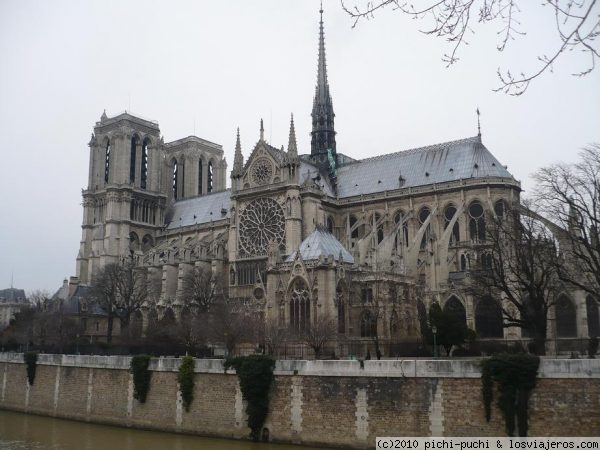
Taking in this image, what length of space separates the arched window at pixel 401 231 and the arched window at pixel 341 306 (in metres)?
11.2

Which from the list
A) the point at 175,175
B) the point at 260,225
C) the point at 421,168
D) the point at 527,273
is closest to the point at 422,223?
the point at 421,168

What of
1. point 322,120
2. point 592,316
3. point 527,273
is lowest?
point 592,316

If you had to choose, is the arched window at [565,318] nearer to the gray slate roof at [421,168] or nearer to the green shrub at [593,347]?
the green shrub at [593,347]

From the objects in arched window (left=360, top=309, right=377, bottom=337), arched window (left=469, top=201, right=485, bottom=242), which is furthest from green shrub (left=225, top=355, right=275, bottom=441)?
arched window (left=469, top=201, right=485, bottom=242)

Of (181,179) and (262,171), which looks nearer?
(262,171)

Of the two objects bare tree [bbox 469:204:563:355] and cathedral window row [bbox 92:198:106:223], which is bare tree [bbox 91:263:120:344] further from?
bare tree [bbox 469:204:563:355]

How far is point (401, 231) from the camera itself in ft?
200

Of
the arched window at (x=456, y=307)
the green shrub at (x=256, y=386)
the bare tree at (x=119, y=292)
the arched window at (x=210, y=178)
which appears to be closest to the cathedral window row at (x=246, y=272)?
the bare tree at (x=119, y=292)

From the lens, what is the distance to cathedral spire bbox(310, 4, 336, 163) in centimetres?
7844

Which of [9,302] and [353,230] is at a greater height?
[353,230]

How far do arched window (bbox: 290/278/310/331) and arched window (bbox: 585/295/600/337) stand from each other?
17.9 meters

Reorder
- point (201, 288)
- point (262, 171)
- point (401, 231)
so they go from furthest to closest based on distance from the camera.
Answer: point (262, 171)
point (201, 288)
point (401, 231)

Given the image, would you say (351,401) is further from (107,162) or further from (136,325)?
(107,162)

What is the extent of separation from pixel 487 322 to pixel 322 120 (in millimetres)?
39539
